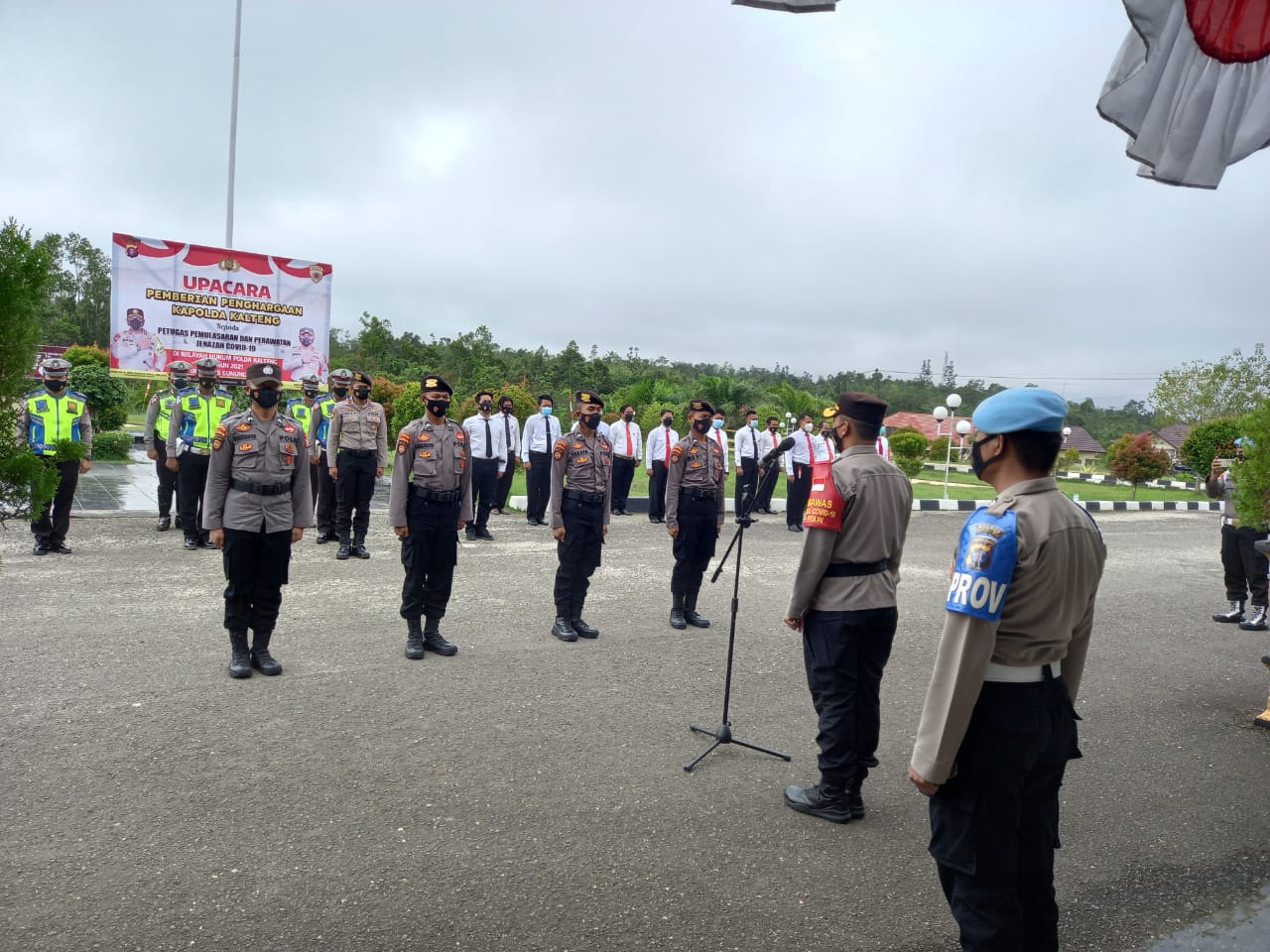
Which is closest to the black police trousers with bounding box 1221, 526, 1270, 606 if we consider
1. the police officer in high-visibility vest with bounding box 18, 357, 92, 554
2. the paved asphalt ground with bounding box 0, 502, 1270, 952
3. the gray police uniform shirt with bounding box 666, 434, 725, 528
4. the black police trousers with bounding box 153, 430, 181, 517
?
the paved asphalt ground with bounding box 0, 502, 1270, 952

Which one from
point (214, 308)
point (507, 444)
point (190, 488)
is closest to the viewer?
point (190, 488)

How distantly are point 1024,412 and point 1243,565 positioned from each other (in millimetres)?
7471

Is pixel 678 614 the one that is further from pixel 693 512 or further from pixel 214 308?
pixel 214 308

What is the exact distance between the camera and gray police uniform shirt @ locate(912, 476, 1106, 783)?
224cm

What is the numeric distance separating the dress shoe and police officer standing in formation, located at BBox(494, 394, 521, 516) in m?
8.53

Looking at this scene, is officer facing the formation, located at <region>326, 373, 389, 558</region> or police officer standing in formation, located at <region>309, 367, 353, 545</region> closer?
officer facing the formation, located at <region>326, 373, 389, 558</region>

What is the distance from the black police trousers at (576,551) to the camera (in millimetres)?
6398

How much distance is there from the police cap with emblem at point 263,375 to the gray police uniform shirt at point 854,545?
379 cm

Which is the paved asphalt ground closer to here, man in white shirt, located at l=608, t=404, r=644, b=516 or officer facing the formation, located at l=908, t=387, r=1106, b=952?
officer facing the formation, located at l=908, t=387, r=1106, b=952

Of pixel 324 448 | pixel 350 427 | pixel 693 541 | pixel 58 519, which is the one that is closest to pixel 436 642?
pixel 693 541

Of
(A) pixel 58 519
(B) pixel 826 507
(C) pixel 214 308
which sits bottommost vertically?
(A) pixel 58 519

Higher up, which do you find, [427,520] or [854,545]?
[854,545]

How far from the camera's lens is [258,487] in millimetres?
5352

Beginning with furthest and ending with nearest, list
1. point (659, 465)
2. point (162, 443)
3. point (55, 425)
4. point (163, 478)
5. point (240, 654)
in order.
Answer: point (659, 465), point (163, 478), point (162, 443), point (55, 425), point (240, 654)
